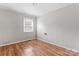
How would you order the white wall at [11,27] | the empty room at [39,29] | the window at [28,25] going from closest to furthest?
the empty room at [39,29], the white wall at [11,27], the window at [28,25]

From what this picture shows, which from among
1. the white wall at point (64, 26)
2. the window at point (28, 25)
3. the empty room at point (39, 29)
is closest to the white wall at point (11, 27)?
the empty room at point (39, 29)

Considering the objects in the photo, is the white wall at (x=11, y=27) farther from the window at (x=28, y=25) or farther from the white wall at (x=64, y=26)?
the white wall at (x=64, y=26)

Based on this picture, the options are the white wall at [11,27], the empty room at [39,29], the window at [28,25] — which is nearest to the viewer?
the empty room at [39,29]

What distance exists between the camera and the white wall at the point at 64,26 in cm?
299

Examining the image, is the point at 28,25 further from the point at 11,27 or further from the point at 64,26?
the point at 64,26

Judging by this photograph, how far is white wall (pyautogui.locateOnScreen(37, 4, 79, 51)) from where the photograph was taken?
299 centimetres

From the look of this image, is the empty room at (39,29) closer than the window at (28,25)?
Yes

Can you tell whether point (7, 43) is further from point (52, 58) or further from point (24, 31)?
point (52, 58)

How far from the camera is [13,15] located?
4.48 m

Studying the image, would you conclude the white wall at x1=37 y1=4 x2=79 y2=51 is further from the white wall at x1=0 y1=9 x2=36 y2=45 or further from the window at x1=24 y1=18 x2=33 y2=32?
the white wall at x1=0 y1=9 x2=36 y2=45

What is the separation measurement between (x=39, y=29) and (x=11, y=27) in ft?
7.57

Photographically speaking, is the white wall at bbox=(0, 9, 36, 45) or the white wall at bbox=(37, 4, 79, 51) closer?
the white wall at bbox=(37, 4, 79, 51)

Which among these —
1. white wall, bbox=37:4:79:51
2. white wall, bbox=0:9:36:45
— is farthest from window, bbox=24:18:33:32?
white wall, bbox=37:4:79:51

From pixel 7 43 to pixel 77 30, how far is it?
3.87 metres
